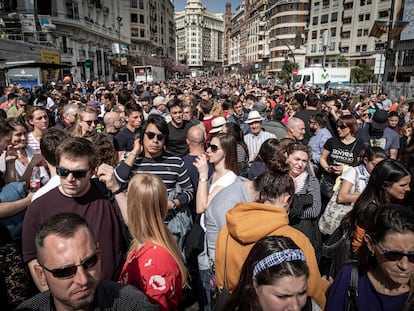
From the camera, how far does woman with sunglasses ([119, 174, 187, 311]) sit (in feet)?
6.58

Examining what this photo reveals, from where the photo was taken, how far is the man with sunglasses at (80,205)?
227 centimetres

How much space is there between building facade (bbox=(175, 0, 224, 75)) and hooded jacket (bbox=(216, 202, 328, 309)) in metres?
165

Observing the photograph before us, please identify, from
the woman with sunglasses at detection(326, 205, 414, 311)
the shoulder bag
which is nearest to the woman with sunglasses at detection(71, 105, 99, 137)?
the shoulder bag

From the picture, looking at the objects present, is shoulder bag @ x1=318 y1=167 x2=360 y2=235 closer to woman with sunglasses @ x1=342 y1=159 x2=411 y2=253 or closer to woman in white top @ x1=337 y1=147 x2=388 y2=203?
woman in white top @ x1=337 y1=147 x2=388 y2=203

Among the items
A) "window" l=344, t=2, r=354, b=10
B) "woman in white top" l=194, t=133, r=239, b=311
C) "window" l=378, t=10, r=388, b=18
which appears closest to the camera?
"woman in white top" l=194, t=133, r=239, b=311

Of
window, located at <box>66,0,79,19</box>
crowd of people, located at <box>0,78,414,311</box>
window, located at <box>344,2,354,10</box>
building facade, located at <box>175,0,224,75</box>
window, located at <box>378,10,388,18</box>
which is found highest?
building facade, located at <box>175,0,224,75</box>

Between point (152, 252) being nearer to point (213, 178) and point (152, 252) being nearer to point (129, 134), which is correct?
point (213, 178)

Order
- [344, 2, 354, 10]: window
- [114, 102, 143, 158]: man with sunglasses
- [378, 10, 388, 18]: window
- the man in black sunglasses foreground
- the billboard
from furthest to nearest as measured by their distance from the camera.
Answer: [344, 2, 354, 10]: window
[378, 10, 388, 18]: window
the billboard
[114, 102, 143, 158]: man with sunglasses
the man in black sunglasses foreground

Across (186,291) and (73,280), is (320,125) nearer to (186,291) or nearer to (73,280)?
(186,291)

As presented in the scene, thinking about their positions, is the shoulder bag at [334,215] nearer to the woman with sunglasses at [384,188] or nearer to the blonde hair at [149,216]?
the woman with sunglasses at [384,188]

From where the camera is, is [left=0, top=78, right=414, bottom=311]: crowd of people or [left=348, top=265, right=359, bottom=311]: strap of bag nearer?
[left=0, top=78, right=414, bottom=311]: crowd of people

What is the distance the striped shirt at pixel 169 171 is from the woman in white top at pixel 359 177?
1722mm

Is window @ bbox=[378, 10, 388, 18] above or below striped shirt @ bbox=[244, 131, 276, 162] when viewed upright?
above

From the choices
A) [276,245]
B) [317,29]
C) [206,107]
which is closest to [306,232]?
[276,245]
